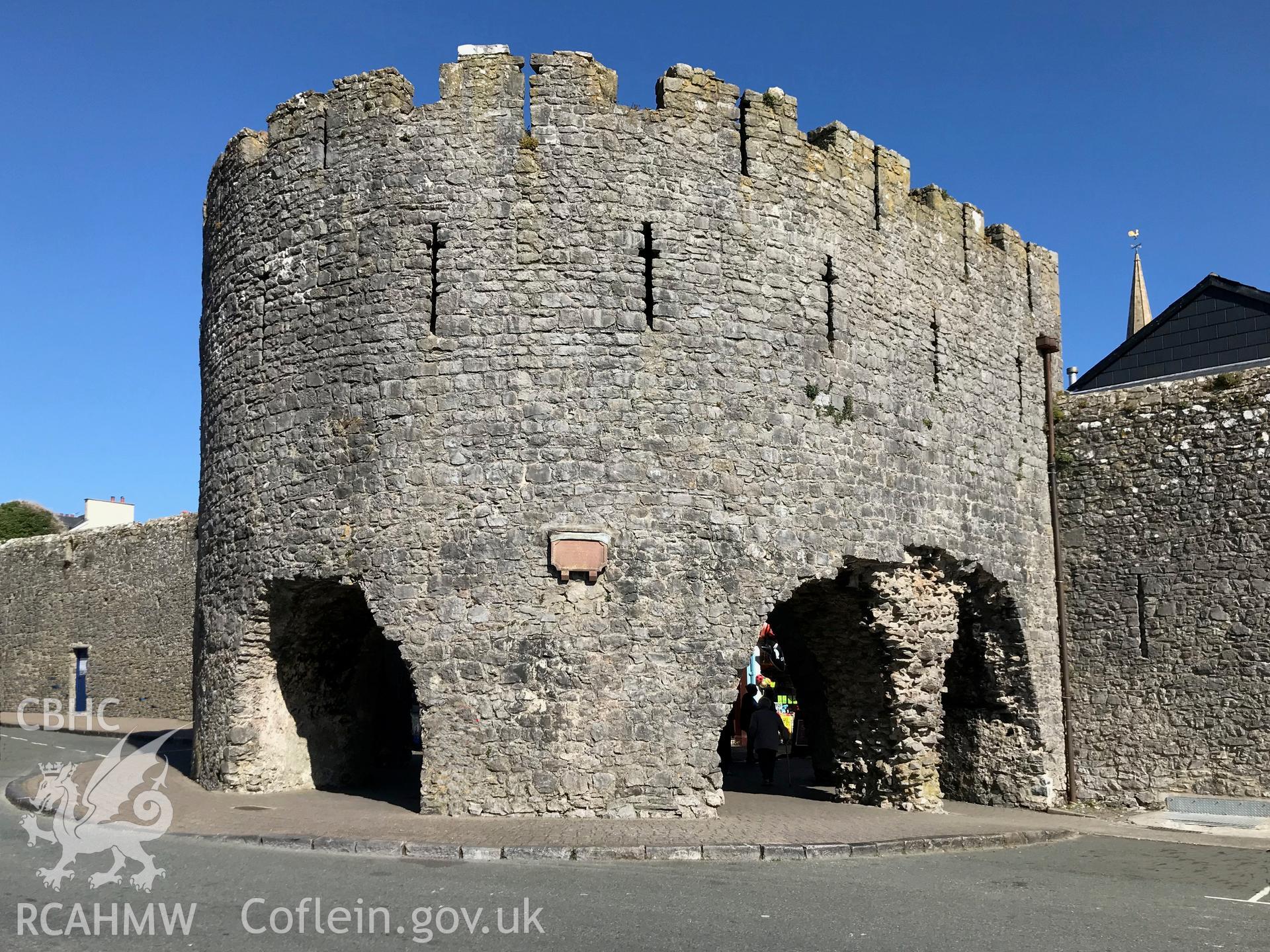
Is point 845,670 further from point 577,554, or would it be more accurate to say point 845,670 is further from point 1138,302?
point 1138,302

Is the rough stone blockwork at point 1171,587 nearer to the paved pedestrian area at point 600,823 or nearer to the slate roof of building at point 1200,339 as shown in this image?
the paved pedestrian area at point 600,823

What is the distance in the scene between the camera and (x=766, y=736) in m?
15.1

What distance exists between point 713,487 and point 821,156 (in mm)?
4068

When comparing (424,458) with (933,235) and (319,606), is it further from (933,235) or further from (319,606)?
(933,235)

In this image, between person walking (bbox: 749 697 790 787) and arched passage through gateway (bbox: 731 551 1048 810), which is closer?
arched passage through gateway (bbox: 731 551 1048 810)

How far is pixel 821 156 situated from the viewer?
39.9ft

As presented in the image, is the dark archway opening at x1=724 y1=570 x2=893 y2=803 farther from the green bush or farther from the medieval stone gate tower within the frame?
the green bush

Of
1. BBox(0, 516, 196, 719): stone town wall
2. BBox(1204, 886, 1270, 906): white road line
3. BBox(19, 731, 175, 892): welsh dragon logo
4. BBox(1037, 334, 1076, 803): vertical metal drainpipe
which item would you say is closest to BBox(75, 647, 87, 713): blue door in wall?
BBox(0, 516, 196, 719): stone town wall

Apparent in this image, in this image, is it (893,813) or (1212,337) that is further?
(1212,337)

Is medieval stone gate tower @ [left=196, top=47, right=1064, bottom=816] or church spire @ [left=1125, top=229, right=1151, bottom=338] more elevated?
A: church spire @ [left=1125, top=229, right=1151, bottom=338]

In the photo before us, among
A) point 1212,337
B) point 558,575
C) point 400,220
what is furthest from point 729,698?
point 1212,337

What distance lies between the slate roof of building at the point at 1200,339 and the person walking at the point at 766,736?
38.2ft

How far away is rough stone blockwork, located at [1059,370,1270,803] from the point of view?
14.1 metres

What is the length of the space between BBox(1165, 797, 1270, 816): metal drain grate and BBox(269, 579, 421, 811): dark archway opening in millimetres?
9455
